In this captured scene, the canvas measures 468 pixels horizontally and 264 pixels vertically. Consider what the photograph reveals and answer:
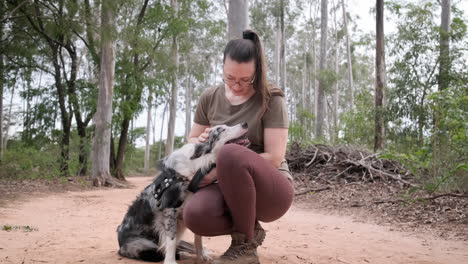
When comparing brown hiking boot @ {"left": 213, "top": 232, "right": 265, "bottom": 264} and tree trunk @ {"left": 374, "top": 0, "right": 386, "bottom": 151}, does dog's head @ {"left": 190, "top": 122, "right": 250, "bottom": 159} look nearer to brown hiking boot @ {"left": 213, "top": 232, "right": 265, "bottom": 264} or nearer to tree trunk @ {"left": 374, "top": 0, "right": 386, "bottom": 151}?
brown hiking boot @ {"left": 213, "top": 232, "right": 265, "bottom": 264}

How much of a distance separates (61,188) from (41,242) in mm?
7514

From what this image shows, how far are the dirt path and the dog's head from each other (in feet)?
3.11

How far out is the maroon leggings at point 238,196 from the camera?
93.8 inches

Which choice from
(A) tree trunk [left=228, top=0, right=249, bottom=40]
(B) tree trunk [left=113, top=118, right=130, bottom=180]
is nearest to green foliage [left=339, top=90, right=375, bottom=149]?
(A) tree trunk [left=228, top=0, right=249, bottom=40]

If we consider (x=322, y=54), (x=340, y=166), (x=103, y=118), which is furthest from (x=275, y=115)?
(x=322, y=54)

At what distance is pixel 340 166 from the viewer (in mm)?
9367

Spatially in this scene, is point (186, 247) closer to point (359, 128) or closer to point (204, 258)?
point (204, 258)

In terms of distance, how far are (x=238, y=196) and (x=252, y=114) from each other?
61 centimetres

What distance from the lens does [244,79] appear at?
263 centimetres

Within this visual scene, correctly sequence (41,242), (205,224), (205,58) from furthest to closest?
(205,58) < (41,242) < (205,224)

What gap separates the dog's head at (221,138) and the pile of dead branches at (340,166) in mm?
5742

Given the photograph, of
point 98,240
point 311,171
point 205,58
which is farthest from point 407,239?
point 205,58

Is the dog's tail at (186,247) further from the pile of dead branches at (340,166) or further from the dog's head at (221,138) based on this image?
the pile of dead branches at (340,166)

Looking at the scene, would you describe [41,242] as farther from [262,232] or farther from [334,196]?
[334,196]
